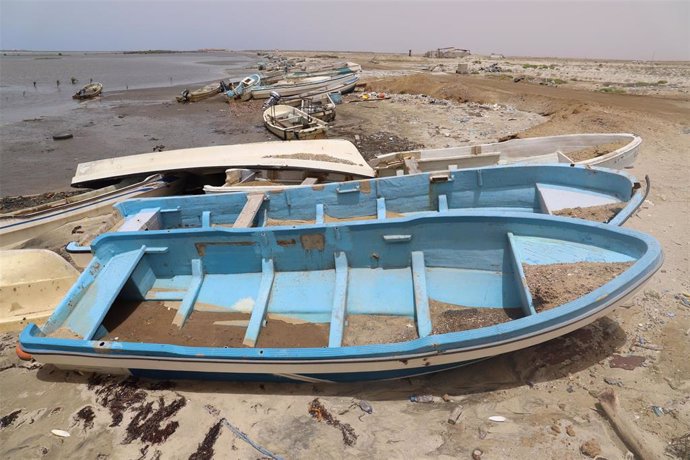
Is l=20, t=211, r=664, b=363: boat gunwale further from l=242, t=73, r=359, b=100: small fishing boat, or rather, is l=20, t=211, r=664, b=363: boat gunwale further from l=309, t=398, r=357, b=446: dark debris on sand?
l=242, t=73, r=359, b=100: small fishing boat

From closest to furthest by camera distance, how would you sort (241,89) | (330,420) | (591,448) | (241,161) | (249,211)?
(591,448)
(330,420)
(249,211)
(241,161)
(241,89)

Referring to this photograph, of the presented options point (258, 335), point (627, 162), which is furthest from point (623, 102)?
point (258, 335)

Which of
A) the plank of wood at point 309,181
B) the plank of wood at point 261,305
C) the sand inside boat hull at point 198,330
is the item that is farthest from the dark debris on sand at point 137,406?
the plank of wood at point 309,181

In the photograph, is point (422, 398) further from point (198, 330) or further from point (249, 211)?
point (249, 211)

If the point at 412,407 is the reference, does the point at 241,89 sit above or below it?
above

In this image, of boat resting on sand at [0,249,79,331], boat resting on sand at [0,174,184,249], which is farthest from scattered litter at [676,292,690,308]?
boat resting on sand at [0,174,184,249]

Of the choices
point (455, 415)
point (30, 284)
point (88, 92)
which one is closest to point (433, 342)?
point (455, 415)

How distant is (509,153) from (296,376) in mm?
5981

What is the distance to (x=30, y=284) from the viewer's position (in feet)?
16.4

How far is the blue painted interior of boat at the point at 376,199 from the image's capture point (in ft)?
18.5

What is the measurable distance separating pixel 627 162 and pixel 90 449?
8227 millimetres

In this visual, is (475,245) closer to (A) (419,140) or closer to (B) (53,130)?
Answer: (A) (419,140)

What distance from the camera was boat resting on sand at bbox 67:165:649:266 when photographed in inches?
216

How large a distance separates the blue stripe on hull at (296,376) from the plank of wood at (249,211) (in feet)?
5.87
